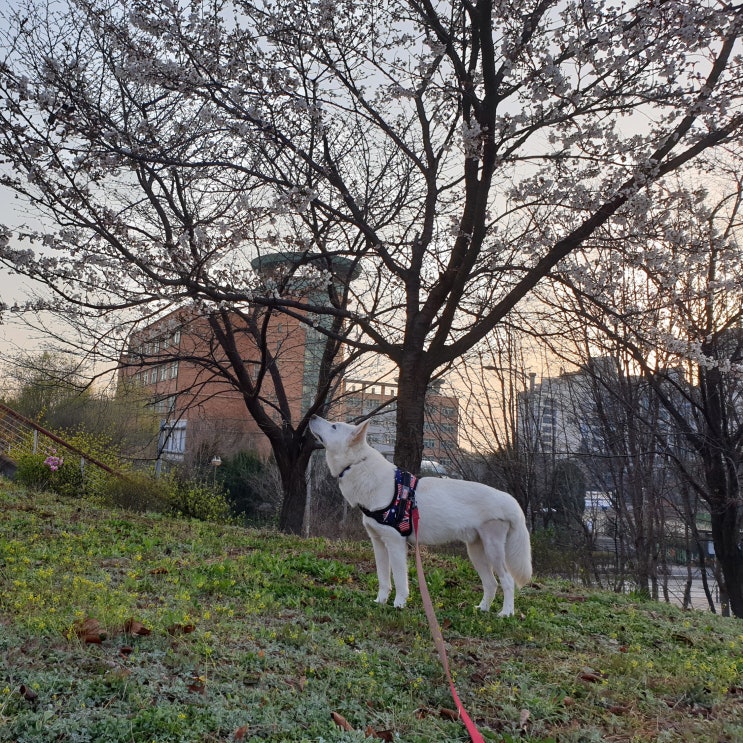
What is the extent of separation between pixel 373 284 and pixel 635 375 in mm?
6287

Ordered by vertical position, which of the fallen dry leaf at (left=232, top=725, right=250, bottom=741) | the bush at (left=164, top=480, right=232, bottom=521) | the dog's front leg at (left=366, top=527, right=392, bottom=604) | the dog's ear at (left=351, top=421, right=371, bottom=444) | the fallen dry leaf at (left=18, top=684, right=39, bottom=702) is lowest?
the fallen dry leaf at (left=232, top=725, right=250, bottom=741)

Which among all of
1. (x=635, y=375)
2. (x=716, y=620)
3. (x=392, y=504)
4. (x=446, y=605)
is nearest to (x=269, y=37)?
(x=392, y=504)

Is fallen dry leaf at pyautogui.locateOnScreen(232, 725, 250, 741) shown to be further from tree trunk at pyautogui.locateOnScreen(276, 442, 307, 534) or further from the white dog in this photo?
tree trunk at pyautogui.locateOnScreen(276, 442, 307, 534)

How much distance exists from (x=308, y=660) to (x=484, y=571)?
282 cm

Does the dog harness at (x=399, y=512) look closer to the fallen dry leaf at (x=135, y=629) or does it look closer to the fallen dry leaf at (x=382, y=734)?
the fallen dry leaf at (x=135, y=629)

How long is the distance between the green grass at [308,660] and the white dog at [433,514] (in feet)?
1.38

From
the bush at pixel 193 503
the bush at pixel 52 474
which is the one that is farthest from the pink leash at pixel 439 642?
the bush at pixel 52 474

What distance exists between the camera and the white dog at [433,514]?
630 centimetres

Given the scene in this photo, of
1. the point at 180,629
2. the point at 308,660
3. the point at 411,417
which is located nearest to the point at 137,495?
the point at 411,417

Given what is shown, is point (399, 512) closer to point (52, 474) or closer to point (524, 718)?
point (524, 718)

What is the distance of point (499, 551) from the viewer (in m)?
6.44

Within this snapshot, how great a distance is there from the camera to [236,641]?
4.43 m

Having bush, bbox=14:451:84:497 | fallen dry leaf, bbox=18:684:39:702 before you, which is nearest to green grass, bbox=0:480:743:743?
fallen dry leaf, bbox=18:684:39:702

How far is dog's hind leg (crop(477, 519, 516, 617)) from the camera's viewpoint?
6.44 m
